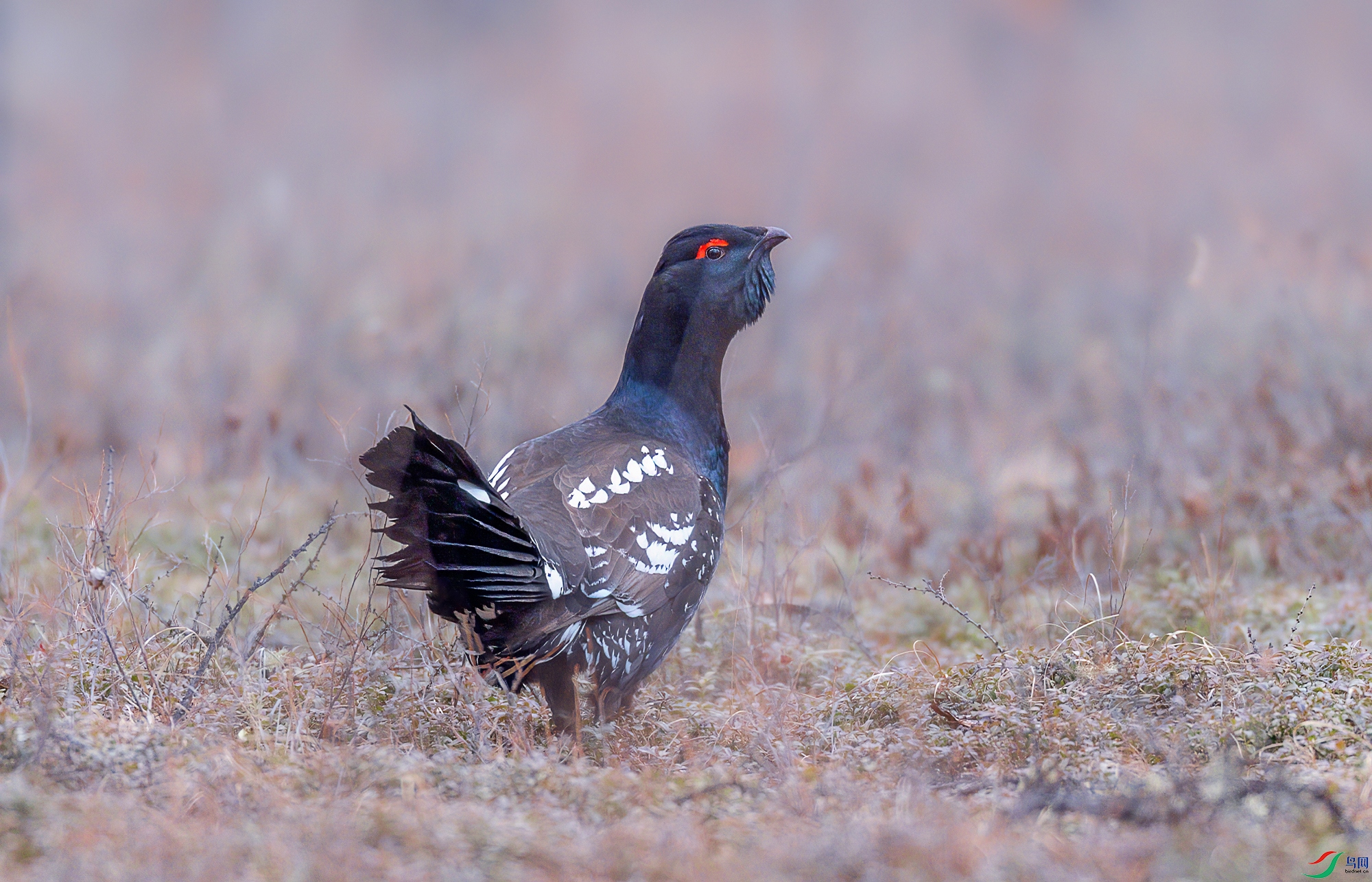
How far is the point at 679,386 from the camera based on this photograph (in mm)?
4953

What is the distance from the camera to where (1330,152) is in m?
19.0

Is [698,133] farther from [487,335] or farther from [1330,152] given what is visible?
[487,335]

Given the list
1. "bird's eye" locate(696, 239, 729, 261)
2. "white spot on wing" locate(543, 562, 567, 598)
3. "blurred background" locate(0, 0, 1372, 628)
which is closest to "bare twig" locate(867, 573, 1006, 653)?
"blurred background" locate(0, 0, 1372, 628)

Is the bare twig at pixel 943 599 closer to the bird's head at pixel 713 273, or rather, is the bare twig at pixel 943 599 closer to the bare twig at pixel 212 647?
the bird's head at pixel 713 273

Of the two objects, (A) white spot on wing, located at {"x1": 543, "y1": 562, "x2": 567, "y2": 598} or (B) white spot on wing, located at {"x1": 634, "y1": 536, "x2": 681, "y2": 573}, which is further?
(B) white spot on wing, located at {"x1": 634, "y1": 536, "x2": 681, "y2": 573}

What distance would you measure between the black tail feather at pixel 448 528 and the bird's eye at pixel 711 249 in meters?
1.68

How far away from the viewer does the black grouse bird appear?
146 inches

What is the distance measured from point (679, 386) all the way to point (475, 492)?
4.83 ft

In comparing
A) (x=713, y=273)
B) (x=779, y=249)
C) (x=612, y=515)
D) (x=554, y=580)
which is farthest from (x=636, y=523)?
(x=779, y=249)

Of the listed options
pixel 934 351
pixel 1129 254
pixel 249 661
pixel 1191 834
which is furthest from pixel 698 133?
pixel 1191 834

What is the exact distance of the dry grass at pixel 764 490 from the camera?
313 centimetres

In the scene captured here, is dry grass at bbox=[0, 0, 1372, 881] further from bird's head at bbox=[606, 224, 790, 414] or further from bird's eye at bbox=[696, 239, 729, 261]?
bird's eye at bbox=[696, 239, 729, 261]

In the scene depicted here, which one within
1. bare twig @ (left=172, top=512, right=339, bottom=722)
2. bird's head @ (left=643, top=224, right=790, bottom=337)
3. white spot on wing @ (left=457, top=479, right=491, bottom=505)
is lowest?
bare twig @ (left=172, top=512, right=339, bottom=722)

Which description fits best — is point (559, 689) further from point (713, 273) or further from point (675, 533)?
point (713, 273)
